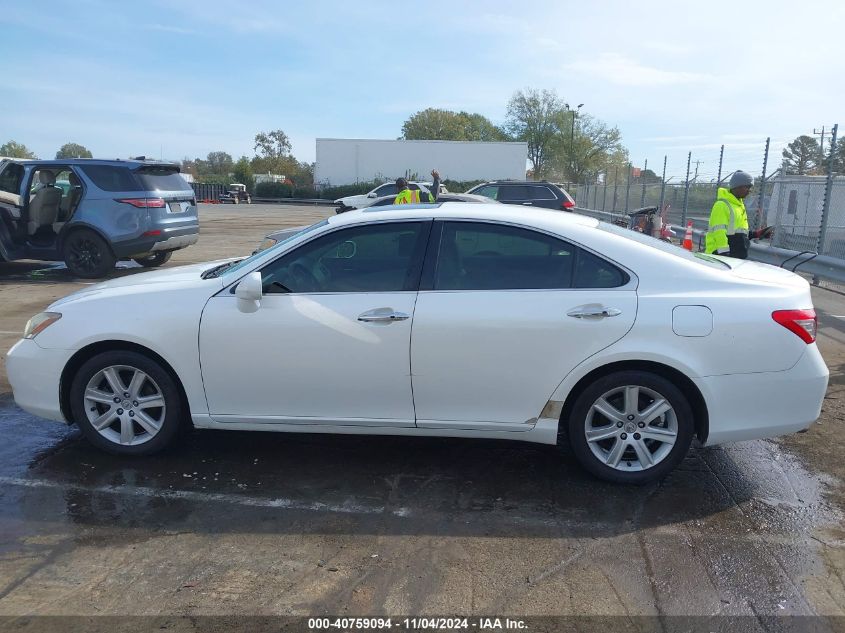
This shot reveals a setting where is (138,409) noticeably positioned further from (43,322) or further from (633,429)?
→ (633,429)

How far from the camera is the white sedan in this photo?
13.0 ft

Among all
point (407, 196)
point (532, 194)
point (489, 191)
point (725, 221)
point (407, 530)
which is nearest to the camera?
point (407, 530)

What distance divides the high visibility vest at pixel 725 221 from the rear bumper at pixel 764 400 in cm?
372

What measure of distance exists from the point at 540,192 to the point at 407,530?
1686 centimetres

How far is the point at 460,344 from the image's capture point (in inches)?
160

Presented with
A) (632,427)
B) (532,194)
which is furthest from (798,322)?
(532,194)

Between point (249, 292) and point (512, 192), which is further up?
point (512, 192)

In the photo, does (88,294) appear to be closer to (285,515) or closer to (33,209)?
(285,515)

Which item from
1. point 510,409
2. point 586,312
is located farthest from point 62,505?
point 586,312

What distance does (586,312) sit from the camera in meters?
3.99

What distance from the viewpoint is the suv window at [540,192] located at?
1955 cm

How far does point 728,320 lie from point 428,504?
1.93 metres

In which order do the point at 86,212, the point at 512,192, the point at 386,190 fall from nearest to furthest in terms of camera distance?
1. the point at 86,212
2. the point at 512,192
3. the point at 386,190

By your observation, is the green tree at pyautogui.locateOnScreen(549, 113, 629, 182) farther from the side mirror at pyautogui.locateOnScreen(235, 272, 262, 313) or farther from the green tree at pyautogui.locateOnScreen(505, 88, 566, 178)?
the side mirror at pyautogui.locateOnScreen(235, 272, 262, 313)
